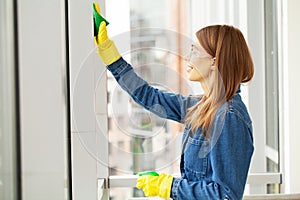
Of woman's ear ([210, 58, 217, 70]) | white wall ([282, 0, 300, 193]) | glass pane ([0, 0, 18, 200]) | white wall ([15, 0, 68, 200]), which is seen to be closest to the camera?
glass pane ([0, 0, 18, 200])

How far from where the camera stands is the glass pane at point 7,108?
0.77 m

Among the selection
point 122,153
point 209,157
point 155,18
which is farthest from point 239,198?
point 155,18

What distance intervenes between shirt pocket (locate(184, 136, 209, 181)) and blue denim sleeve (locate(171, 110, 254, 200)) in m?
0.02

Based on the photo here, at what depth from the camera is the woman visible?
1.05m

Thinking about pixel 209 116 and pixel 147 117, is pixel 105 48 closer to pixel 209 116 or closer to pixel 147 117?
pixel 147 117

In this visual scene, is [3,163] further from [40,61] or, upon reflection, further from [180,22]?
[180,22]

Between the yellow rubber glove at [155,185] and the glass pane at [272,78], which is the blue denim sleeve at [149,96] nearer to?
the yellow rubber glove at [155,185]

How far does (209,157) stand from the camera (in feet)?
3.64

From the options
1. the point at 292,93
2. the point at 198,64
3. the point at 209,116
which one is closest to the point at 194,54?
the point at 198,64

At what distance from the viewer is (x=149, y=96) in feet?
3.68

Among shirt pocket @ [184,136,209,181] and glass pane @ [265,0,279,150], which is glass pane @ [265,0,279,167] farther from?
shirt pocket @ [184,136,209,181]

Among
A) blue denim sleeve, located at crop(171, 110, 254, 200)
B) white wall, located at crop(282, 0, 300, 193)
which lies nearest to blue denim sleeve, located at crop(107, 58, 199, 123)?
blue denim sleeve, located at crop(171, 110, 254, 200)

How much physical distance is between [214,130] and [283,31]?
0.92 meters

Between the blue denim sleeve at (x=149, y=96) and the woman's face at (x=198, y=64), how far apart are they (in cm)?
7
